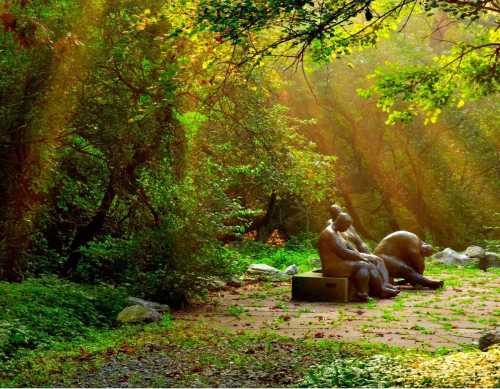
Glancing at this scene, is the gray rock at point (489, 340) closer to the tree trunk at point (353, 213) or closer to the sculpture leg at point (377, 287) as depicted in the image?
the sculpture leg at point (377, 287)

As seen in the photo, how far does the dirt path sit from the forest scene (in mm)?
57

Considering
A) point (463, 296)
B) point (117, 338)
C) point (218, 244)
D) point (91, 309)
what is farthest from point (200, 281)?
point (463, 296)

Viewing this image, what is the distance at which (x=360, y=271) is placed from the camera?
467 inches

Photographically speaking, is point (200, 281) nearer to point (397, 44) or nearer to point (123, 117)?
point (123, 117)

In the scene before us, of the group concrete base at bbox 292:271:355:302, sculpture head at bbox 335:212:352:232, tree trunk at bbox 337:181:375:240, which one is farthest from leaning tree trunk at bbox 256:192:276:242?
concrete base at bbox 292:271:355:302

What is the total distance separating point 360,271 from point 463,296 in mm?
2063

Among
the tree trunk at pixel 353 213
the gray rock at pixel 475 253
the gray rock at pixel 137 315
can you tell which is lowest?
the gray rock at pixel 137 315

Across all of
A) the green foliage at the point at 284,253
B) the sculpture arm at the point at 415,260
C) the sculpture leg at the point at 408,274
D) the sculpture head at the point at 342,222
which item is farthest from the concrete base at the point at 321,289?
the green foliage at the point at 284,253

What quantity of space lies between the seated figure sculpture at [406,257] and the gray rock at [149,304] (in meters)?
5.39

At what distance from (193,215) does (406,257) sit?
16.5 ft

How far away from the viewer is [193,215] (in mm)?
11125

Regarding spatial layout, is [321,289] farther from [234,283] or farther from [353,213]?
[353,213]

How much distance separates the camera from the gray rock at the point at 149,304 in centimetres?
1003

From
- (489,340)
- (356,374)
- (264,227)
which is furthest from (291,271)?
(356,374)
